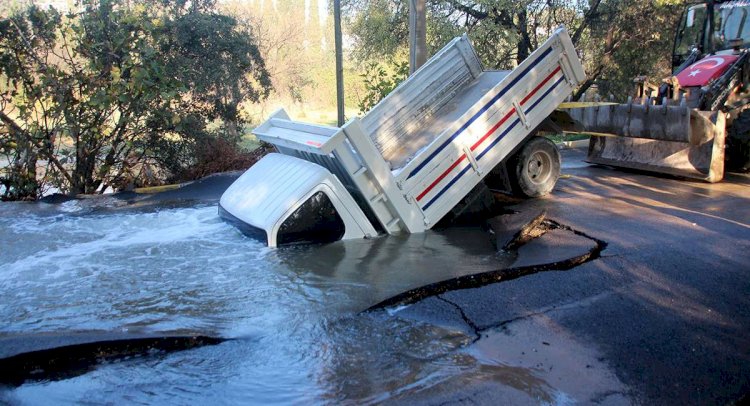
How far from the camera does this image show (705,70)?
10602 mm

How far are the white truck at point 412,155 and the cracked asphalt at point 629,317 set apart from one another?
4.88ft

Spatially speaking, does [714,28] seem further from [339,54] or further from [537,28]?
[339,54]

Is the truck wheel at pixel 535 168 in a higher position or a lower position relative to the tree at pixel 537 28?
lower

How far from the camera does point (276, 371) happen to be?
13.2ft

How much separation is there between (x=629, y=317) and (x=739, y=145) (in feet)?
23.5

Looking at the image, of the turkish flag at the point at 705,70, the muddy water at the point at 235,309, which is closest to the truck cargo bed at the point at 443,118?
the muddy water at the point at 235,309

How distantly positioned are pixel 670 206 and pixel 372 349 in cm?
553

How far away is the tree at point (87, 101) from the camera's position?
10.0 m

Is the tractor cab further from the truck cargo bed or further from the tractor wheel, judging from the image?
the truck cargo bed

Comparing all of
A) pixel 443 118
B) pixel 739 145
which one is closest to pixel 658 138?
pixel 739 145

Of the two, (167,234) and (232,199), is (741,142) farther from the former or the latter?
(167,234)

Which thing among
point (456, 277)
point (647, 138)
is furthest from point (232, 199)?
point (647, 138)

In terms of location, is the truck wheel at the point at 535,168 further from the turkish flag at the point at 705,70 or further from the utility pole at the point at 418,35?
the turkish flag at the point at 705,70

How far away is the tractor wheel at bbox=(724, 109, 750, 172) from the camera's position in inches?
387
